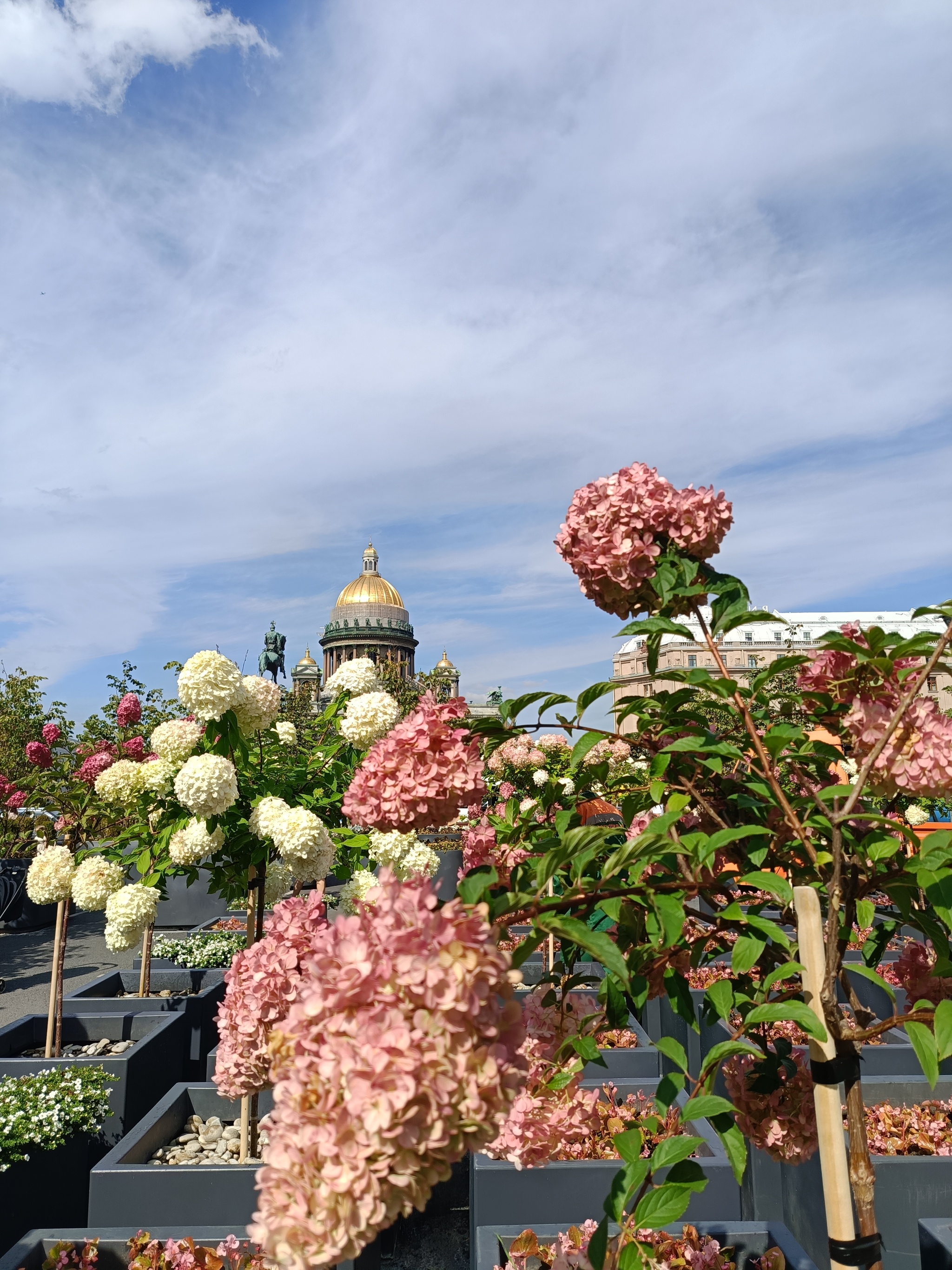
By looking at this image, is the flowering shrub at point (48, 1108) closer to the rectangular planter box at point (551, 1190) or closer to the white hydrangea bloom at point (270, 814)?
the white hydrangea bloom at point (270, 814)

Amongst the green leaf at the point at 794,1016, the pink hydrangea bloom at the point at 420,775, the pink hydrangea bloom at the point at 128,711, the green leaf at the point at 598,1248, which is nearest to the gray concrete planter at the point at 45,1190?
the pink hydrangea bloom at the point at 128,711

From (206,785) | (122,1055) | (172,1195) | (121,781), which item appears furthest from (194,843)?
(122,1055)

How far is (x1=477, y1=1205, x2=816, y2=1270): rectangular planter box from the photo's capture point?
9.56 feet

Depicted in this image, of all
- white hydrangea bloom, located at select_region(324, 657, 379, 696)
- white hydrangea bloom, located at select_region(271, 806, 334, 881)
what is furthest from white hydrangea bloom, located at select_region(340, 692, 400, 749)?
white hydrangea bloom, located at select_region(271, 806, 334, 881)

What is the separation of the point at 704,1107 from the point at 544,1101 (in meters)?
1.12

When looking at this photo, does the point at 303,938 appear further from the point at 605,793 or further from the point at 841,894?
the point at 841,894

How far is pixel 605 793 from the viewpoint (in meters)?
2.51

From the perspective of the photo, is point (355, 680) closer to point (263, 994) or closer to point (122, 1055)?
point (263, 994)

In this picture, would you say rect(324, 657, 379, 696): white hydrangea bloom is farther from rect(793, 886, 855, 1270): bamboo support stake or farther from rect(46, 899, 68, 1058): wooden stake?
rect(793, 886, 855, 1270): bamboo support stake

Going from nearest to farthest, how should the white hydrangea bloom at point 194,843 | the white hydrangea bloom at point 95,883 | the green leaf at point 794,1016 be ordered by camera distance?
the green leaf at point 794,1016 → the white hydrangea bloom at point 194,843 → the white hydrangea bloom at point 95,883

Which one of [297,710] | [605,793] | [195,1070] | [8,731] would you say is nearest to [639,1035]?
[195,1070]

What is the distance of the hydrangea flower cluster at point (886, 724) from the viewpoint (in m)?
1.73

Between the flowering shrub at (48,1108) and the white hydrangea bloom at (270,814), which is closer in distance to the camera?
the white hydrangea bloom at (270,814)

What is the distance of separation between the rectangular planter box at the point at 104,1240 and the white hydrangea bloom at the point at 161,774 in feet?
6.31
